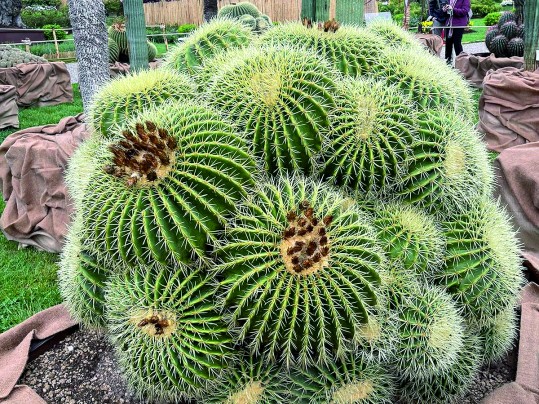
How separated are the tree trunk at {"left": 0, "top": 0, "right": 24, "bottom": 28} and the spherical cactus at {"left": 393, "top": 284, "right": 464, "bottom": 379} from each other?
23022 millimetres

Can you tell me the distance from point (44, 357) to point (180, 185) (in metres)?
1.24

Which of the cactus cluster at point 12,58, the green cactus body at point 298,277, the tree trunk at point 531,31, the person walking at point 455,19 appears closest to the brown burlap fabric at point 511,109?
the tree trunk at point 531,31

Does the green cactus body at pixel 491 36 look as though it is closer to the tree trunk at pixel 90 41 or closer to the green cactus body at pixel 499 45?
the green cactus body at pixel 499 45

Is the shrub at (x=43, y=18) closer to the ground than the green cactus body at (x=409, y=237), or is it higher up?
higher up

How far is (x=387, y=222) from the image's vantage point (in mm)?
1582

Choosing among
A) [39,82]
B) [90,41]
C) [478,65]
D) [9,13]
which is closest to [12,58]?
[39,82]

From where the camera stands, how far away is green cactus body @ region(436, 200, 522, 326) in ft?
5.42

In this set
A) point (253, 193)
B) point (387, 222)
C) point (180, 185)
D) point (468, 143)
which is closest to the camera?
point (180, 185)

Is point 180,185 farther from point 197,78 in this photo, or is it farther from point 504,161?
point 504,161

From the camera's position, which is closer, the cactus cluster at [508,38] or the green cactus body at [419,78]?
the green cactus body at [419,78]

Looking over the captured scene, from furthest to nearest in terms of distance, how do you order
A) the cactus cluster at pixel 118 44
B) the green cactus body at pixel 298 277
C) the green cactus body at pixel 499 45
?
the cactus cluster at pixel 118 44 < the green cactus body at pixel 499 45 < the green cactus body at pixel 298 277

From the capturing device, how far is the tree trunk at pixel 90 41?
13.4ft

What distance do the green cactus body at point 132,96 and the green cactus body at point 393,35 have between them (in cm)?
95

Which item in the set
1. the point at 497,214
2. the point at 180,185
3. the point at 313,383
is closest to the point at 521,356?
the point at 497,214
